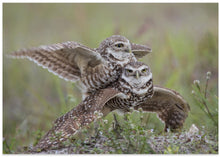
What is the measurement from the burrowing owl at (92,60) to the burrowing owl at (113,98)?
110 mm

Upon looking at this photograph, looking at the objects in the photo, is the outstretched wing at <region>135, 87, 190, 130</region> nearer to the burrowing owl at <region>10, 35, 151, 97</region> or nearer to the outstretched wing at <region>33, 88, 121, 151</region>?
the burrowing owl at <region>10, 35, 151, 97</region>

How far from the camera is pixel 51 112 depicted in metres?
6.13

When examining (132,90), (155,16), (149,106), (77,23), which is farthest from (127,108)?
(155,16)

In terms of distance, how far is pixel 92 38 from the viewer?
268 inches

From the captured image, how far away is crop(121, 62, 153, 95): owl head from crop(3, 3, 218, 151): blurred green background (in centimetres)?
158

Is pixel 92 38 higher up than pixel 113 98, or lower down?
higher up

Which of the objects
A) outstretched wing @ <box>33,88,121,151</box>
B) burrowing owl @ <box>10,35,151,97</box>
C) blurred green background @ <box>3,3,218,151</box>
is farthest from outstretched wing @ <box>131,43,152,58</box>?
blurred green background @ <box>3,3,218,151</box>

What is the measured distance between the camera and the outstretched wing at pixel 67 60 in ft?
13.1

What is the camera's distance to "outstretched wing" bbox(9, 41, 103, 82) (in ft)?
13.1

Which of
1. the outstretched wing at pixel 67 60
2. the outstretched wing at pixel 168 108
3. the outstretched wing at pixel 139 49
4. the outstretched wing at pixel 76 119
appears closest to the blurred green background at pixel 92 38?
the outstretched wing at pixel 168 108

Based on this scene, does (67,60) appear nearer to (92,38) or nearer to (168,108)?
(168,108)

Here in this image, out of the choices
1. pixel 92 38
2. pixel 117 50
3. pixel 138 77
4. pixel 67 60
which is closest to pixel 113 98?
pixel 138 77

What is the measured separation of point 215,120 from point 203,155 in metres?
0.40

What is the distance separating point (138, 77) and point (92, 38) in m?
3.05
